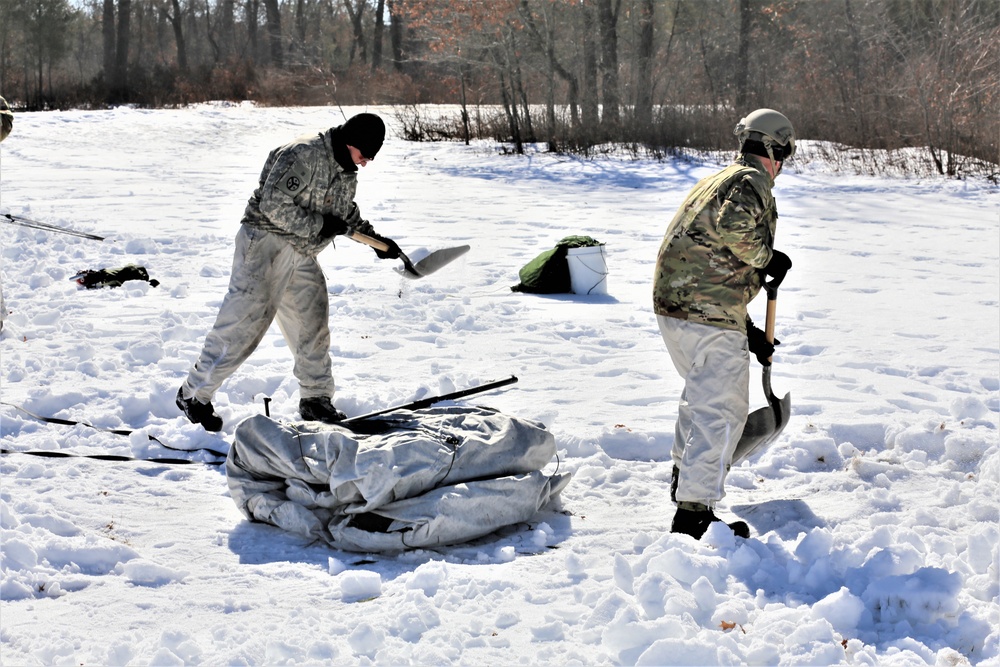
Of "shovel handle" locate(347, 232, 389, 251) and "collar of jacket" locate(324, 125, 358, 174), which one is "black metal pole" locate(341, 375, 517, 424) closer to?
"shovel handle" locate(347, 232, 389, 251)

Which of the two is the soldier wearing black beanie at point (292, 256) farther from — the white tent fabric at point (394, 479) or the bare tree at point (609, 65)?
the bare tree at point (609, 65)

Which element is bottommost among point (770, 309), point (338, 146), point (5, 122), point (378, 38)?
point (770, 309)

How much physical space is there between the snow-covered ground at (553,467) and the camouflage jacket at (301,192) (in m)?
1.12

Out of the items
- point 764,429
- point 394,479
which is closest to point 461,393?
point 394,479

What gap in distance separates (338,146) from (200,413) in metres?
1.57

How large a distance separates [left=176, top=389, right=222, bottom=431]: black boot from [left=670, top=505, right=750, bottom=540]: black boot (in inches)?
101

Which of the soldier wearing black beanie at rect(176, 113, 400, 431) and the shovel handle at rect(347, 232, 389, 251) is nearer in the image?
the soldier wearing black beanie at rect(176, 113, 400, 431)

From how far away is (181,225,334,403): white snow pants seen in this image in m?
5.13

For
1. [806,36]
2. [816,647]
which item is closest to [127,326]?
[816,647]

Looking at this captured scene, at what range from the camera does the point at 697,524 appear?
3.98 metres

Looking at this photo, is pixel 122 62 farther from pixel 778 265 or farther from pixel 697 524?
pixel 697 524

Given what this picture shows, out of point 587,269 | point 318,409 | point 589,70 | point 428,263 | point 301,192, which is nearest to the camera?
point 301,192

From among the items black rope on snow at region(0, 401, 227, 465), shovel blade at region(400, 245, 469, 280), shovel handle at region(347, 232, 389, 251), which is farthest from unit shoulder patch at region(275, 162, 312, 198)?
black rope on snow at region(0, 401, 227, 465)

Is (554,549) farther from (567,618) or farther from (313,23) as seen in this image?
(313,23)
